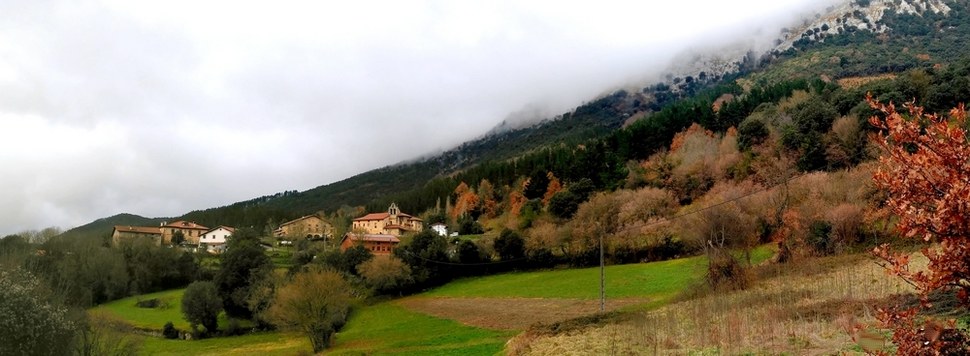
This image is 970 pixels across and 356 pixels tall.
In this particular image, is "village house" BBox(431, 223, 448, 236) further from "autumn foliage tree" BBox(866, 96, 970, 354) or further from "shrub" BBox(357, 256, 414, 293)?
"autumn foliage tree" BBox(866, 96, 970, 354)

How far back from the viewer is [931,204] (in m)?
4.13

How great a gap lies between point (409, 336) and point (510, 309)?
29.1 ft

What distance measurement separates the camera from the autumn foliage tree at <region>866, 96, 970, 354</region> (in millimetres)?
3801

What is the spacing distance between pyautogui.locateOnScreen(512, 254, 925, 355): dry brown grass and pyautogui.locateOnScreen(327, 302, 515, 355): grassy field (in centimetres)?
821

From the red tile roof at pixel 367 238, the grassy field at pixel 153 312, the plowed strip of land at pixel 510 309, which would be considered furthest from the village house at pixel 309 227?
the plowed strip of land at pixel 510 309

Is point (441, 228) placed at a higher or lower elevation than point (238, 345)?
higher

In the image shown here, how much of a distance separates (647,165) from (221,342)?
196 feet

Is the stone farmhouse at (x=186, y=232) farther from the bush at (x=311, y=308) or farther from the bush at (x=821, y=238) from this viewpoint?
the bush at (x=821, y=238)

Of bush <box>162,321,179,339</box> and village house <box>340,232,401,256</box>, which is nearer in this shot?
bush <box>162,321,179,339</box>

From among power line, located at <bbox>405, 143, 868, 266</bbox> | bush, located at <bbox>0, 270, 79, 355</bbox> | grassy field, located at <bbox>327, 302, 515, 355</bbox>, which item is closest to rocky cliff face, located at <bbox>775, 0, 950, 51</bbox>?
power line, located at <bbox>405, 143, 868, 266</bbox>

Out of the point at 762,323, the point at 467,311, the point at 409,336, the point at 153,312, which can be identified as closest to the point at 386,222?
the point at 153,312

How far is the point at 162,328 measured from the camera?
6381 cm

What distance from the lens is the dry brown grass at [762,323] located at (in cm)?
1522

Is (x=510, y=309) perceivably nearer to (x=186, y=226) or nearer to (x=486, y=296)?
(x=486, y=296)
